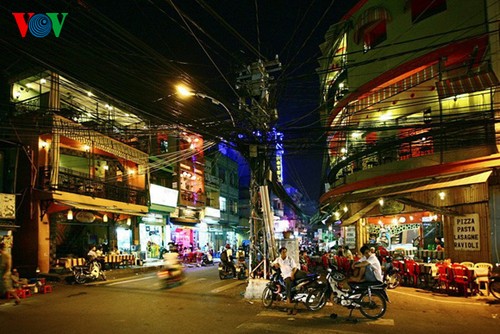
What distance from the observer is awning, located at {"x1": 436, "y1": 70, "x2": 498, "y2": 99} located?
51.5ft

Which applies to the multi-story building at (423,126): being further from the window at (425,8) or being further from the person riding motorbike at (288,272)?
the person riding motorbike at (288,272)

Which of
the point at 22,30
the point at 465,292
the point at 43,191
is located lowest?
the point at 465,292

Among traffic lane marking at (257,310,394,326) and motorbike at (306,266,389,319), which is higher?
motorbike at (306,266,389,319)

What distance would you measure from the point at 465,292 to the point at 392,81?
11191 millimetres

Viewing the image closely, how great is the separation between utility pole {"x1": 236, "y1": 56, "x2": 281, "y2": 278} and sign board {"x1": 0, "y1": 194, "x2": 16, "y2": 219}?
459 inches

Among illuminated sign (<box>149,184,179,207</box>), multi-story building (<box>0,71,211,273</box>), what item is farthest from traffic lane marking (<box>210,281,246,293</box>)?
illuminated sign (<box>149,184,179,207</box>)

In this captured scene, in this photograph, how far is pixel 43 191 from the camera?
20.7 m

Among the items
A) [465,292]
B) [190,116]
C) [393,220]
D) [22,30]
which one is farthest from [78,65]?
[393,220]

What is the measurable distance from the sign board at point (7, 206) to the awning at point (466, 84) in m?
19.5

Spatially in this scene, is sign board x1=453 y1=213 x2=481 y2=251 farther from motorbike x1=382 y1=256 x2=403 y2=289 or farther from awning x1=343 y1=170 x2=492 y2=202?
motorbike x1=382 y1=256 x2=403 y2=289

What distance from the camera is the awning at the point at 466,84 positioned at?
51.5ft

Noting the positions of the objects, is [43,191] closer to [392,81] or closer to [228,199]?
[392,81]

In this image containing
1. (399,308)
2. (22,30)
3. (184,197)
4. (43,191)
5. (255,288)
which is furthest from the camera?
(184,197)

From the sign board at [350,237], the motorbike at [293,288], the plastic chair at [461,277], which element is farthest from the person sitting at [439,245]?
the motorbike at [293,288]
